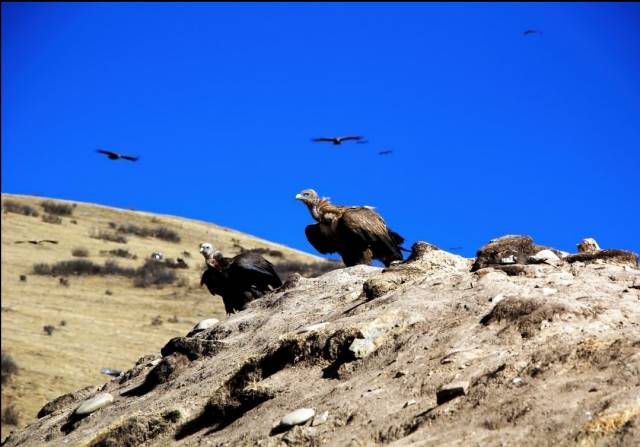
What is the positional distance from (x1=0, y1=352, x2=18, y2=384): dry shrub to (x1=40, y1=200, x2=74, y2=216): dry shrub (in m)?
24.8

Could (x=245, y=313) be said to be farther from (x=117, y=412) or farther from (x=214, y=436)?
(x=214, y=436)

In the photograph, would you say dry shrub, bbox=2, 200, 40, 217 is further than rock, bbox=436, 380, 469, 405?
Yes

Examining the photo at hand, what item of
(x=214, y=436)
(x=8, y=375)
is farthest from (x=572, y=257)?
(x=8, y=375)

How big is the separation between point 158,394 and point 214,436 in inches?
84.3

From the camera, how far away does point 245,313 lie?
1231cm

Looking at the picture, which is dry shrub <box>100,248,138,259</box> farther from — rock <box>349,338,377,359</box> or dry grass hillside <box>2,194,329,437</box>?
rock <box>349,338,377,359</box>

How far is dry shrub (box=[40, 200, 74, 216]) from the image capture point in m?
49.9

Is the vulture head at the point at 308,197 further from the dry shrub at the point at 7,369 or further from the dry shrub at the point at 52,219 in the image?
the dry shrub at the point at 52,219

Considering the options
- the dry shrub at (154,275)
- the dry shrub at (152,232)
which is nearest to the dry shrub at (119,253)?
the dry shrub at (154,275)

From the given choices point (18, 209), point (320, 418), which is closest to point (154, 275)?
point (18, 209)

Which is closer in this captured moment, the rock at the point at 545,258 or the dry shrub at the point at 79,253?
the rock at the point at 545,258

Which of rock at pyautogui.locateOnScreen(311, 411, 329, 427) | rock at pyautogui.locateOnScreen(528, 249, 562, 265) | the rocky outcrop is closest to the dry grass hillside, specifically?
the rocky outcrop

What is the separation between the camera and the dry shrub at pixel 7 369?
2453cm

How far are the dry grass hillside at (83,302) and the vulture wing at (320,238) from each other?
33.9ft
